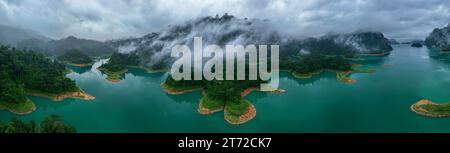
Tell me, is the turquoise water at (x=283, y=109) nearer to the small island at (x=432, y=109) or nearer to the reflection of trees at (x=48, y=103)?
the reflection of trees at (x=48, y=103)

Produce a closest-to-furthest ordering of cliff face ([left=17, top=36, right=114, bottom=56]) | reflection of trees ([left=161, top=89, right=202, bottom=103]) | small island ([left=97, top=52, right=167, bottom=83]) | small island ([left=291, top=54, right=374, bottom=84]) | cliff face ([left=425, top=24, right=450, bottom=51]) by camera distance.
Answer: reflection of trees ([left=161, top=89, right=202, bottom=103]), small island ([left=291, top=54, right=374, bottom=84]), small island ([left=97, top=52, right=167, bottom=83]), cliff face ([left=17, top=36, right=114, bottom=56]), cliff face ([left=425, top=24, right=450, bottom=51])

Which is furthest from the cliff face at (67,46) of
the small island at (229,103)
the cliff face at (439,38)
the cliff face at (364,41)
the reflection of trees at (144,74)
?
the cliff face at (439,38)

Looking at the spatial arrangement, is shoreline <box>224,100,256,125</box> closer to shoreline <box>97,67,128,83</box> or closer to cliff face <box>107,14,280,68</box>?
shoreline <box>97,67,128,83</box>

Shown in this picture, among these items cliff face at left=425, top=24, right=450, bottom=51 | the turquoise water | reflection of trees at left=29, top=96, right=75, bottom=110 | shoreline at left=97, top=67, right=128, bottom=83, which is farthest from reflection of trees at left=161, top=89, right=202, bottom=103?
cliff face at left=425, top=24, right=450, bottom=51

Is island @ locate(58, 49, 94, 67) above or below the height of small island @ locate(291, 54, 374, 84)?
above

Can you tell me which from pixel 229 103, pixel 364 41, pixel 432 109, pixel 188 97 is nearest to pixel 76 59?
pixel 188 97

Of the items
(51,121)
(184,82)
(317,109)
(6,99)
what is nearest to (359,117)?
(317,109)
